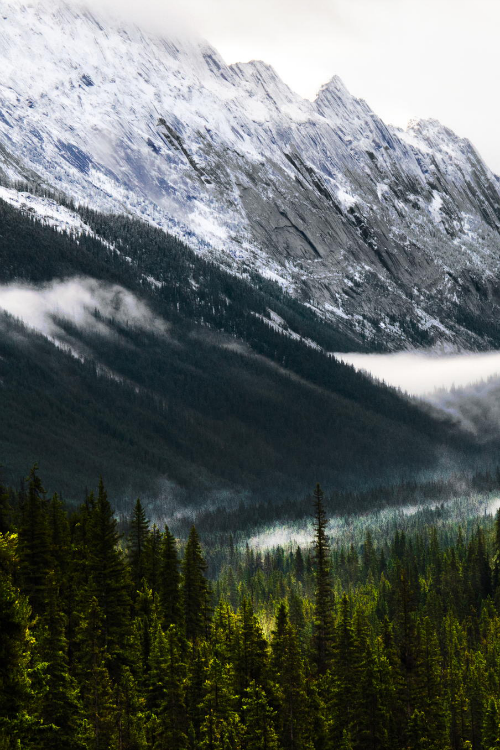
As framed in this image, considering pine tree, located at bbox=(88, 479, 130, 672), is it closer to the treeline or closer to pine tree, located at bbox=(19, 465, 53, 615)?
the treeline

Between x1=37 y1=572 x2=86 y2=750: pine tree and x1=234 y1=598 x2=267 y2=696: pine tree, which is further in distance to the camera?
x1=234 y1=598 x2=267 y2=696: pine tree

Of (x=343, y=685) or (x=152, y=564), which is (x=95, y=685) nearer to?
(x=343, y=685)

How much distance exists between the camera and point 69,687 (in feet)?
175

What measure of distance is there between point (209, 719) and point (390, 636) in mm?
24196

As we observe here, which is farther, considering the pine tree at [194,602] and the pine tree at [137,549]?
the pine tree at [137,549]

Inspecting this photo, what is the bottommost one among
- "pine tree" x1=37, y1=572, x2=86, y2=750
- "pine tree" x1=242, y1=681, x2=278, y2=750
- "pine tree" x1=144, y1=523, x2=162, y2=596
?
"pine tree" x1=242, y1=681, x2=278, y2=750

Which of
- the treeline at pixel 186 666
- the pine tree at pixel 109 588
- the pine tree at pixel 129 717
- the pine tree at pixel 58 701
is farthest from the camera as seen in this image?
the pine tree at pixel 109 588

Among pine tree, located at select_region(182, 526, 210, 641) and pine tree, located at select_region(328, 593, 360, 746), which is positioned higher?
pine tree, located at select_region(182, 526, 210, 641)

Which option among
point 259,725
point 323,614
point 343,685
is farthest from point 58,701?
point 323,614

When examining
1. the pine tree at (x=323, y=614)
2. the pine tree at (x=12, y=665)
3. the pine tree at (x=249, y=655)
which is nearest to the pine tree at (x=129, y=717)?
the pine tree at (x=249, y=655)

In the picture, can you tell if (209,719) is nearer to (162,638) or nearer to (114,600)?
(162,638)

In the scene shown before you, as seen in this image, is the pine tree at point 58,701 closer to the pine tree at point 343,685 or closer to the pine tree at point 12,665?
the pine tree at point 12,665

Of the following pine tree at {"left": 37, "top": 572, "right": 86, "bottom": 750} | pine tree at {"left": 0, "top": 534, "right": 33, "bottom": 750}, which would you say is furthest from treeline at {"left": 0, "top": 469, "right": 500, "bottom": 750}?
pine tree at {"left": 0, "top": 534, "right": 33, "bottom": 750}

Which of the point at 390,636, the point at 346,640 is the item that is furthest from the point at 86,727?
the point at 390,636
